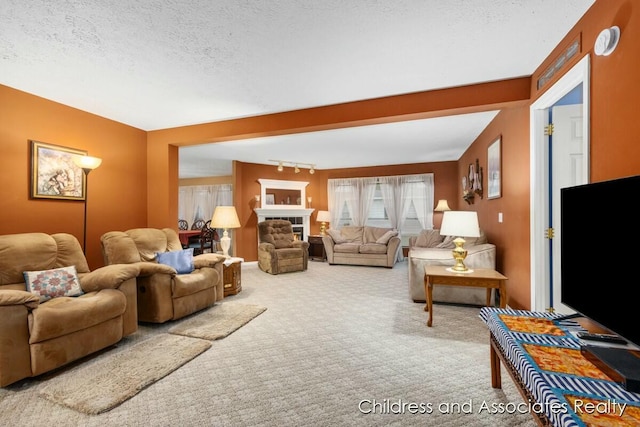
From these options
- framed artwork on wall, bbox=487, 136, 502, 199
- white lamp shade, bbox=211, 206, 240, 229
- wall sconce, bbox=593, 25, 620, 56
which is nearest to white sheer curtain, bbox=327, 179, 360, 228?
framed artwork on wall, bbox=487, 136, 502, 199

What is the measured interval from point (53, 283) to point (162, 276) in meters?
0.84

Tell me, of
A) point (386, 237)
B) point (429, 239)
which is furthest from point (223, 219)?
point (429, 239)

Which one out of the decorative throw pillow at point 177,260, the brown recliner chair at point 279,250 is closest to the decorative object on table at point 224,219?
the decorative throw pillow at point 177,260

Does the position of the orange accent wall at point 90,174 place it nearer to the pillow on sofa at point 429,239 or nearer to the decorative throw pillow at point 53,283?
the decorative throw pillow at point 53,283

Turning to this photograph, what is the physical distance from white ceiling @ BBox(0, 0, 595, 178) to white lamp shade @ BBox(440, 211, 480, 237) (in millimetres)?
1342

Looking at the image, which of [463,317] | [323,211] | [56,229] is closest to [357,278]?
[463,317]

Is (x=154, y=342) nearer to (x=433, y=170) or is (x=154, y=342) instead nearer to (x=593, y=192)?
(x=593, y=192)

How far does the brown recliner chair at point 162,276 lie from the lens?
296cm

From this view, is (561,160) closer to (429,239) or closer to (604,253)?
(604,253)

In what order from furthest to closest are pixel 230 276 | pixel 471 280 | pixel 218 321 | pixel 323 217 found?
pixel 323 217
pixel 230 276
pixel 218 321
pixel 471 280

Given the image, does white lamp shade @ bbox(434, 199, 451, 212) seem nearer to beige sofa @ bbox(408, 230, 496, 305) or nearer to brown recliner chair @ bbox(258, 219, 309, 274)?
beige sofa @ bbox(408, 230, 496, 305)

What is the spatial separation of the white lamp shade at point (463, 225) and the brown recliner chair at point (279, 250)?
11.0 feet

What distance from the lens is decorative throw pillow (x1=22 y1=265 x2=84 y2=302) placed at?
2.40m

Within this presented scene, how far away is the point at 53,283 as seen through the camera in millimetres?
2480
